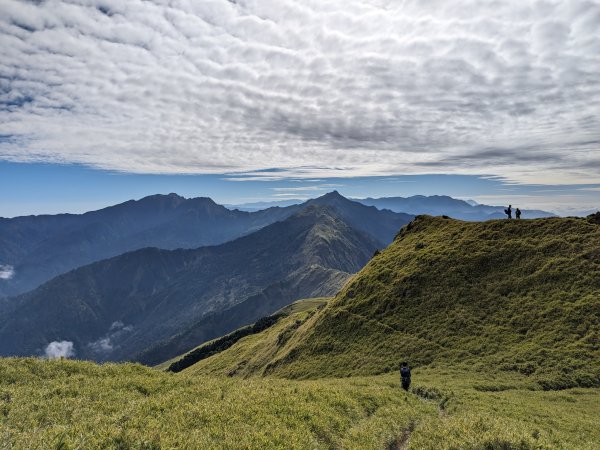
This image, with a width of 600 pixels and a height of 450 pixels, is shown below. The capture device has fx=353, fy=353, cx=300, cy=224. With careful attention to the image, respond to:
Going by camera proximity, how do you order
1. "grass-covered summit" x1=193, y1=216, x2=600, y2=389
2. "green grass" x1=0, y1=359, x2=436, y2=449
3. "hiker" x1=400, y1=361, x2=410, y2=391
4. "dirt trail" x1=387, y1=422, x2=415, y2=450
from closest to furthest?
"green grass" x1=0, y1=359, x2=436, y2=449 → "dirt trail" x1=387, y1=422, x2=415, y2=450 → "hiker" x1=400, y1=361, x2=410, y2=391 → "grass-covered summit" x1=193, y1=216, x2=600, y2=389

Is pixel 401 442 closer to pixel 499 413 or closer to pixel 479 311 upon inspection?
pixel 499 413

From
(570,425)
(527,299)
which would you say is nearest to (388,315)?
(527,299)

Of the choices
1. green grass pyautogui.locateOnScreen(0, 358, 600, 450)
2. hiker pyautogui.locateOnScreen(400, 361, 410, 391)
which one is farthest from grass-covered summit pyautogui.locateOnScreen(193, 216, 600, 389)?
green grass pyautogui.locateOnScreen(0, 358, 600, 450)

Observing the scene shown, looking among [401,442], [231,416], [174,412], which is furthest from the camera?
[401,442]

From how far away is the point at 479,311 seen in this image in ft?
181

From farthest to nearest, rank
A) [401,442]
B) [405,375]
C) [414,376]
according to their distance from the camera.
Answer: [414,376]
[405,375]
[401,442]

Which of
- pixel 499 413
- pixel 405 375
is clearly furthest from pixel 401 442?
pixel 405 375

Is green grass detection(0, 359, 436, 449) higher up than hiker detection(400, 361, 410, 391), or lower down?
higher up

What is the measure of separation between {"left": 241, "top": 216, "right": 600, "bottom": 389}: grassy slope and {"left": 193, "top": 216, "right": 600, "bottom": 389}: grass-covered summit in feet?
0.47

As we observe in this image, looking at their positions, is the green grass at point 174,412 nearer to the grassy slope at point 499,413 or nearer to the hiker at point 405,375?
the grassy slope at point 499,413

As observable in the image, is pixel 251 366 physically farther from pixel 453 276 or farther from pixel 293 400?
pixel 293 400

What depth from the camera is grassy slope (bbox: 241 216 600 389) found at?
44281mm

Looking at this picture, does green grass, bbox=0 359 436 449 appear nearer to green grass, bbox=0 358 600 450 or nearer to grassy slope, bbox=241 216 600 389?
green grass, bbox=0 358 600 450

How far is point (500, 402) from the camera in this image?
1224 inches
